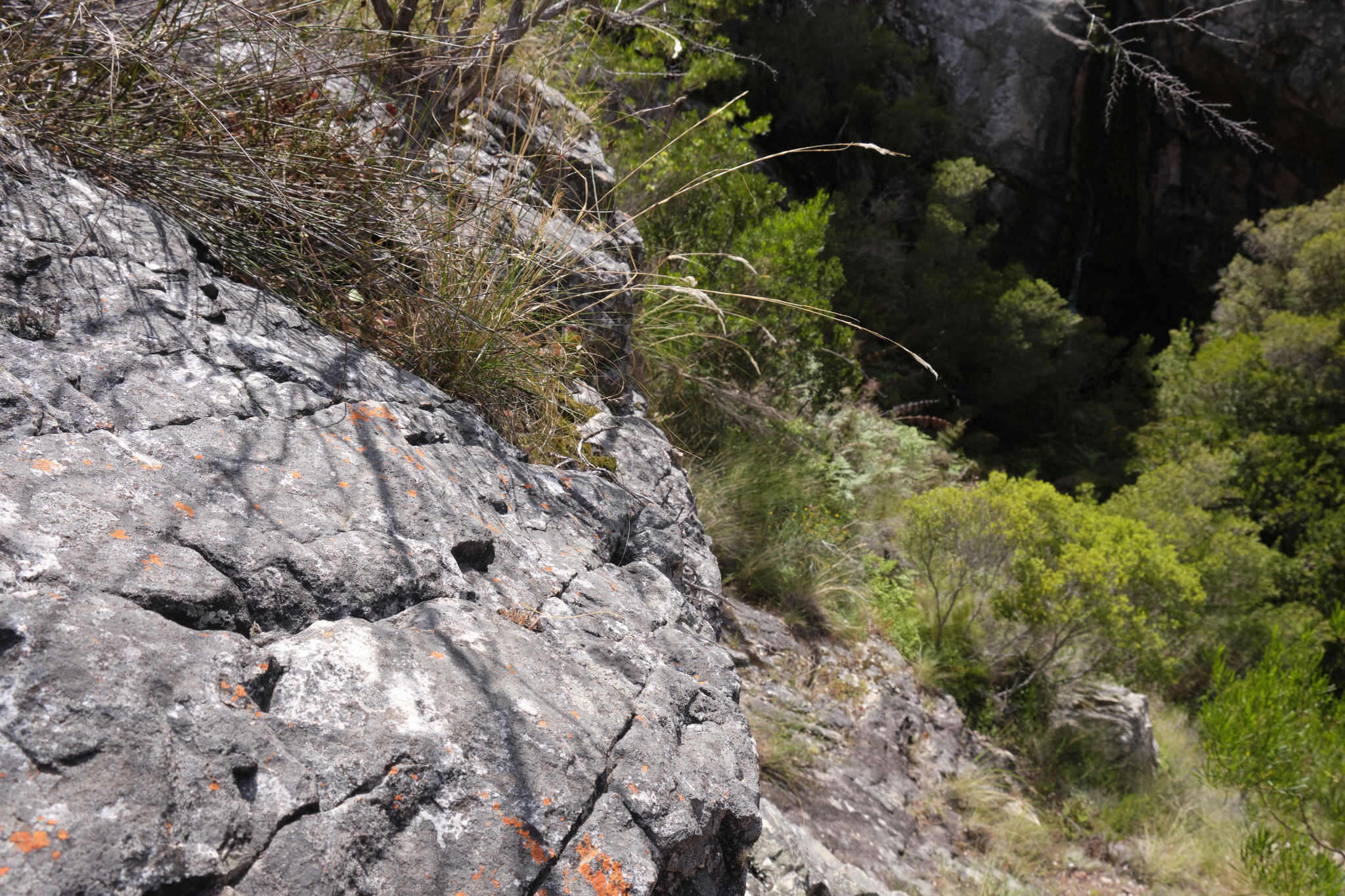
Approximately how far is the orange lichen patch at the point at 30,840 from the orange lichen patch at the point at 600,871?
2.44 feet

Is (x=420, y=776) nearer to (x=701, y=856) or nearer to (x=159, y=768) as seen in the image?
(x=159, y=768)

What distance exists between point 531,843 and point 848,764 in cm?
315

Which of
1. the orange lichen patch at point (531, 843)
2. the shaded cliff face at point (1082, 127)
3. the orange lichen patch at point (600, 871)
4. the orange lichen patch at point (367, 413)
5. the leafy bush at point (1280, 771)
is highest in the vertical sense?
the shaded cliff face at point (1082, 127)

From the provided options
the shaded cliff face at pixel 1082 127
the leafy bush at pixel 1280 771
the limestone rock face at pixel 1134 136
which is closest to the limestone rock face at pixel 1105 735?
the leafy bush at pixel 1280 771

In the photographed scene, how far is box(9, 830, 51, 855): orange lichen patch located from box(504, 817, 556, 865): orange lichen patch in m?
0.61

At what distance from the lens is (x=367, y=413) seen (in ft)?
6.34

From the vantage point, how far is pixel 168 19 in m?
2.35

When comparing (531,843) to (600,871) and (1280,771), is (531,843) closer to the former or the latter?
(600,871)

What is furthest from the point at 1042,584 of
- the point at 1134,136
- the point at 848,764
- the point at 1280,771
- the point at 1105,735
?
the point at 1134,136

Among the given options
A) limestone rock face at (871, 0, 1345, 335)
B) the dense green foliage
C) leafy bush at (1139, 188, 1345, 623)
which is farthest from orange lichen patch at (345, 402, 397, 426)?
limestone rock face at (871, 0, 1345, 335)

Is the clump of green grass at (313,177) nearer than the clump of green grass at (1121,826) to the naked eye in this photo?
Yes

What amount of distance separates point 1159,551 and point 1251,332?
864 cm

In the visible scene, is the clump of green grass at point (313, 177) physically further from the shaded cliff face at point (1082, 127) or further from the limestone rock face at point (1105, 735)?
the shaded cliff face at point (1082, 127)

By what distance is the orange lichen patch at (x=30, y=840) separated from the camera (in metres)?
0.91
